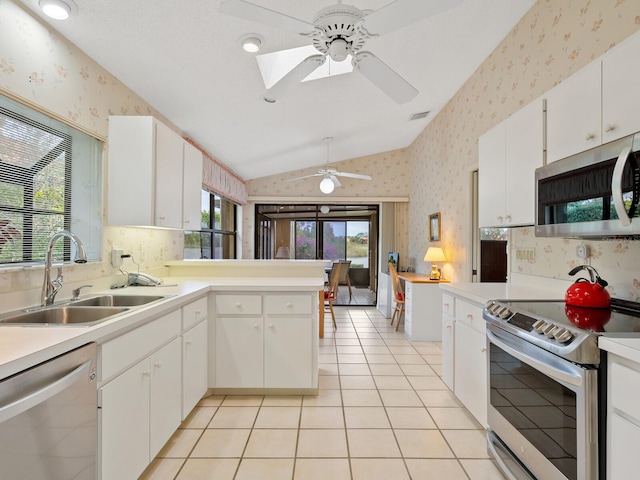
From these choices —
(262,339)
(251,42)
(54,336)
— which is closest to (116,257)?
(262,339)

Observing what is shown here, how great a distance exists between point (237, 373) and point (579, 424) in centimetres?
208

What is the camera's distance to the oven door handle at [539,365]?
120cm

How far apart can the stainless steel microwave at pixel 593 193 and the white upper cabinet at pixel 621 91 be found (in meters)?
0.13

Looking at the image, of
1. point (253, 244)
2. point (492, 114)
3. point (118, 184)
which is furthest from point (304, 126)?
point (253, 244)

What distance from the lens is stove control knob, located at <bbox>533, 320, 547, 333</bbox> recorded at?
1.37 metres

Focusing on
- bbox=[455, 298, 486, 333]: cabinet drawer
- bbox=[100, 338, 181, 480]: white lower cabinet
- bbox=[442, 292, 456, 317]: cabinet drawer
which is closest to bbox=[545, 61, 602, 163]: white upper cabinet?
bbox=[455, 298, 486, 333]: cabinet drawer

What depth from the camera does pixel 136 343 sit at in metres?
1.54

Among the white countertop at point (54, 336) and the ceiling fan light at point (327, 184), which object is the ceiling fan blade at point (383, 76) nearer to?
the white countertop at point (54, 336)

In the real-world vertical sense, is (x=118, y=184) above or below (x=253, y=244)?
above

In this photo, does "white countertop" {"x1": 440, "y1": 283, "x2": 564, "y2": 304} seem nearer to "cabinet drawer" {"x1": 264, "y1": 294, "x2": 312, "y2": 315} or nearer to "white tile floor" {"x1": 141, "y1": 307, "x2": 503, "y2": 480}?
"white tile floor" {"x1": 141, "y1": 307, "x2": 503, "y2": 480}

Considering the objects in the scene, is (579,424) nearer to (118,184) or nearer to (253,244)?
(118,184)

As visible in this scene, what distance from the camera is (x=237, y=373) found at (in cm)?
253

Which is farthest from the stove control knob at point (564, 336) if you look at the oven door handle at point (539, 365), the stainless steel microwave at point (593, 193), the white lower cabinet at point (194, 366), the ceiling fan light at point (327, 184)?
the ceiling fan light at point (327, 184)

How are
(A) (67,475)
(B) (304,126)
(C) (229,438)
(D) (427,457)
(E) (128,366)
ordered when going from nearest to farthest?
(A) (67,475)
(E) (128,366)
(D) (427,457)
(C) (229,438)
(B) (304,126)
